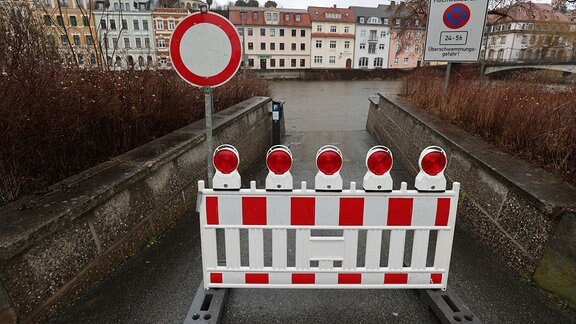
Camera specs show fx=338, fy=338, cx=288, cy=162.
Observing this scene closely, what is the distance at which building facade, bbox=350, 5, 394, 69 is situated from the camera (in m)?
67.7

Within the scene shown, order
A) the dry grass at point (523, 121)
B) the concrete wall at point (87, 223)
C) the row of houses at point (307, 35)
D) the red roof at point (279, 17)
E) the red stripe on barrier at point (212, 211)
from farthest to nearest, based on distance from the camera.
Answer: the red roof at point (279, 17), the row of houses at point (307, 35), the dry grass at point (523, 121), the red stripe on barrier at point (212, 211), the concrete wall at point (87, 223)

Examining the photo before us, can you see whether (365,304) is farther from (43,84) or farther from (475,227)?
(43,84)

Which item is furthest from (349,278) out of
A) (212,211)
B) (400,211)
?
(212,211)

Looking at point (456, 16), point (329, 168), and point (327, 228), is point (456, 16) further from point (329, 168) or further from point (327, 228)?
point (327, 228)

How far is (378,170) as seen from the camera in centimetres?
222

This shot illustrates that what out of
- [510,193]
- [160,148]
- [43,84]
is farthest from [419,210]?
[43,84]

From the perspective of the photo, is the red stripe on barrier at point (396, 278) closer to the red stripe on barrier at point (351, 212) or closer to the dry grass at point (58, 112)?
the red stripe on barrier at point (351, 212)

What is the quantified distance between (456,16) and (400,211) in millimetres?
5657

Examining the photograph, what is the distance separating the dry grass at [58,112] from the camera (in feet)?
9.12

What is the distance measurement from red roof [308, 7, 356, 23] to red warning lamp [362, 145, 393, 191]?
69329 mm

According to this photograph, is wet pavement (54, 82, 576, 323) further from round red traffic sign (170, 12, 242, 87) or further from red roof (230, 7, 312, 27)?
red roof (230, 7, 312, 27)

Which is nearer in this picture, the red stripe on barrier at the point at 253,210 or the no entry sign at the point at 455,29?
the red stripe on barrier at the point at 253,210

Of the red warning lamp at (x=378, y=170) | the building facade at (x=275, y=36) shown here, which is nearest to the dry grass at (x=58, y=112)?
the red warning lamp at (x=378, y=170)

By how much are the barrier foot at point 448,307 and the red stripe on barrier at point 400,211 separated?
2.00 feet
